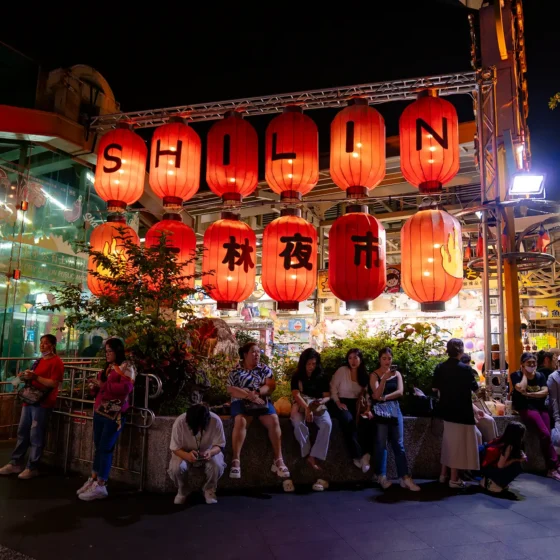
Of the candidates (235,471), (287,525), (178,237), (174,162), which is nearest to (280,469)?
(235,471)

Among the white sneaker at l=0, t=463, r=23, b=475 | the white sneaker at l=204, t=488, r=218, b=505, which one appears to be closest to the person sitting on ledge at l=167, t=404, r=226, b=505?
the white sneaker at l=204, t=488, r=218, b=505

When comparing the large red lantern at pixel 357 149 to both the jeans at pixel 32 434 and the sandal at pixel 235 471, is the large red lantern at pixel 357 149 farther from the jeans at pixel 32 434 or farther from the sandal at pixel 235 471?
the jeans at pixel 32 434

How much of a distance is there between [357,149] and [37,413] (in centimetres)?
592

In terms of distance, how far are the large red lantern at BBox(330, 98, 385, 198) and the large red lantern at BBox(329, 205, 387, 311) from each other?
21.7 inches

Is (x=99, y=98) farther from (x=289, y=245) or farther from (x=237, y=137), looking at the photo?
(x=289, y=245)

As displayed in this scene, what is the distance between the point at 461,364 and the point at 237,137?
5037 mm

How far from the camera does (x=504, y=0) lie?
10328 millimetres

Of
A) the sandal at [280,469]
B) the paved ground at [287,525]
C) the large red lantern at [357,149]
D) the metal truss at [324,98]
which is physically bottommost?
the paved ground at [287,525]

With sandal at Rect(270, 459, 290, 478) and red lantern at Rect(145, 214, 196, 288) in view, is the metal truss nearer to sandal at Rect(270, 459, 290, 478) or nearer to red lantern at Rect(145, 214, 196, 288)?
red lantern at Rect(145, 214, 196, 288)

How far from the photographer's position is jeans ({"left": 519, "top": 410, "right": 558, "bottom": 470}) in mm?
6797

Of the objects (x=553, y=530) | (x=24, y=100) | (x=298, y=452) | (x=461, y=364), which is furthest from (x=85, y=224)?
(x=553, y=530)

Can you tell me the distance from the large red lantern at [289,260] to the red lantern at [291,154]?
1.73ft

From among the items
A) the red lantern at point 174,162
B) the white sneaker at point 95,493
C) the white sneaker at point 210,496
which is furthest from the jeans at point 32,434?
the red lantern at point 174,162

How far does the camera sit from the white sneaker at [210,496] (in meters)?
5.38
